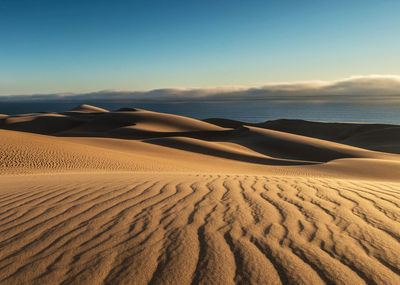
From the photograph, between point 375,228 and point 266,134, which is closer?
point 375,228

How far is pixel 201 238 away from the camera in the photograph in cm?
285

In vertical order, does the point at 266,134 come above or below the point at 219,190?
below

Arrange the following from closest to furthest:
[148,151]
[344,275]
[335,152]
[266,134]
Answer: [344,275] → [148,151] → [335,152] → [266,134]

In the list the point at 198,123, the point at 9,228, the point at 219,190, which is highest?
the point at 9,228

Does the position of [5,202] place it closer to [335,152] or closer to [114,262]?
[114,262]

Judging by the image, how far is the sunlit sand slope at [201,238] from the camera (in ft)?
7.34

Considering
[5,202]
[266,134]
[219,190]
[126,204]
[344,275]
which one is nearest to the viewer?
[344,275]

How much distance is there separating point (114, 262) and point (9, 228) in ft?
5.69

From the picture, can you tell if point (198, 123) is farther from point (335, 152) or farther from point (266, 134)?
point (335, 152)

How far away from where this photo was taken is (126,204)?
13.5 ft

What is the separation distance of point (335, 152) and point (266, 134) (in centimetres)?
831

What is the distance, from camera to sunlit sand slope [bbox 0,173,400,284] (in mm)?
2236

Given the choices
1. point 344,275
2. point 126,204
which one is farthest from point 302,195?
point 126,204

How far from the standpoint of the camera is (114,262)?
7.91 ft
